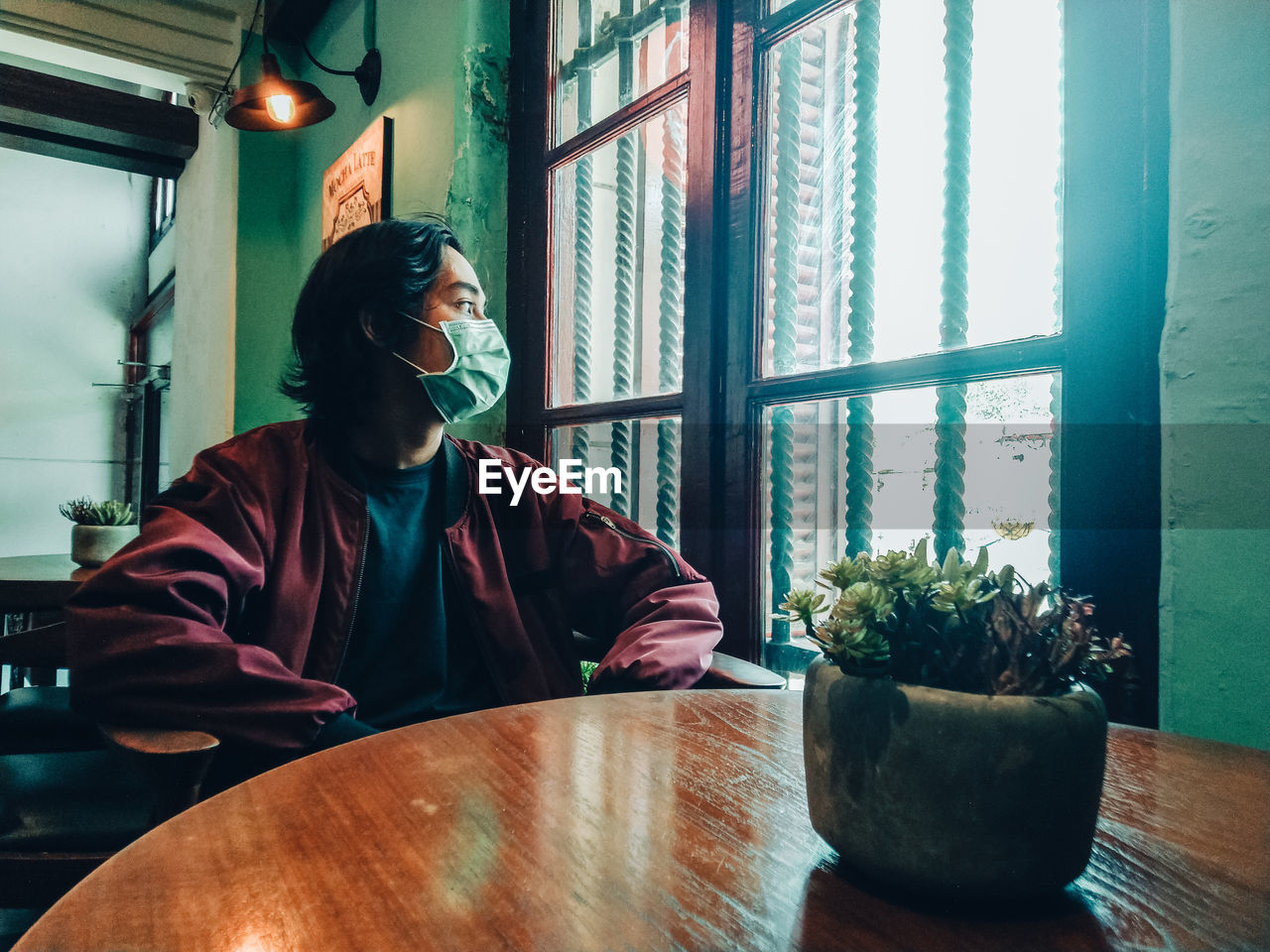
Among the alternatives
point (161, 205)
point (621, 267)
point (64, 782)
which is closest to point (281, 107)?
point (621, 267)

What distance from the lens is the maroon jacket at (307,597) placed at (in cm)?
97

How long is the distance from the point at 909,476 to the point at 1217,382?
1.87 feet

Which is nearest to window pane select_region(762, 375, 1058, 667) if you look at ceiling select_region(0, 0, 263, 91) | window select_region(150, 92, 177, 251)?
ceiling select_region(0, 0, 263, 91)

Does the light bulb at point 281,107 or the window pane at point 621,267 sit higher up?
the light bulb at point 281,107

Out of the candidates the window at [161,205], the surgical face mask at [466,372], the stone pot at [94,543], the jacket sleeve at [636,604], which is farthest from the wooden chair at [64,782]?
the window at [161,205]

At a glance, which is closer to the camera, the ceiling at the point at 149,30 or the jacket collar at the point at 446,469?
the jacket collar at the point at 446,469

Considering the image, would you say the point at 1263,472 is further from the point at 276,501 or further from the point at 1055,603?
the point at 276,501

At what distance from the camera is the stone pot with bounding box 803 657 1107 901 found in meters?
0.43

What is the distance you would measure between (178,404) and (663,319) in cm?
397

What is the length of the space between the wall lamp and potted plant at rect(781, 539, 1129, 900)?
9.62ft

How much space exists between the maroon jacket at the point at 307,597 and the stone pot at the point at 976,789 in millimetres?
665

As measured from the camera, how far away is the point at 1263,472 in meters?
0.80

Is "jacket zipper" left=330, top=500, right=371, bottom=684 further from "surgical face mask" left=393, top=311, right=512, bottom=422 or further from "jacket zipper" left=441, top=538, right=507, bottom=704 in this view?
"surgical face mask" left=393, top=311, right=512, bottom=422

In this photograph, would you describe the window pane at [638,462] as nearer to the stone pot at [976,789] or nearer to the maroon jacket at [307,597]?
the maroon jacket at [307,597]
